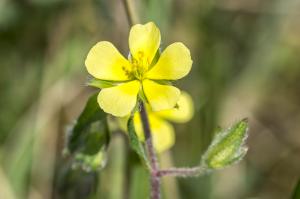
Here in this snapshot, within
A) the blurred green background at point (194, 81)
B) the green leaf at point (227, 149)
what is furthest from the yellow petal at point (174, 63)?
the blurred green background at point (194, 81)

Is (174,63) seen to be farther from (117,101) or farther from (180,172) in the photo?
(180,172)

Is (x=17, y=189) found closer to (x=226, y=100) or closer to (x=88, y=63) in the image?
(x=226, y=100)

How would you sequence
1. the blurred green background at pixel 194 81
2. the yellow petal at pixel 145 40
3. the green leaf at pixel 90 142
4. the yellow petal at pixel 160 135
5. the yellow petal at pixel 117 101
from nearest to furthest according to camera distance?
the yellow petal at pixel 117 101
the yellow petal at pixel 145 40
the green leaf at pixel 90 142
the yellow petal at pixel 160 135
the blurred green background at pixel 194 81

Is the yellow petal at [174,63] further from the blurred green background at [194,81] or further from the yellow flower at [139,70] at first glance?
the blurred green background at [194,81]

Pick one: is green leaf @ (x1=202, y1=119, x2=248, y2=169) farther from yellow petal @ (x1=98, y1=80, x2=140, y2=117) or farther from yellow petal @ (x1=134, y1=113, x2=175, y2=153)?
yellow petal @ (x1=134, y1=113, x2=175, y2=153)

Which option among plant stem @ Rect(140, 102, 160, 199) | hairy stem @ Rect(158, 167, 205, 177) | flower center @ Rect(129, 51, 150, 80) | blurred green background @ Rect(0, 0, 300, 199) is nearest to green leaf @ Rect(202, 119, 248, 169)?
hairy stem @ Rect(158, 167, 205, 177)

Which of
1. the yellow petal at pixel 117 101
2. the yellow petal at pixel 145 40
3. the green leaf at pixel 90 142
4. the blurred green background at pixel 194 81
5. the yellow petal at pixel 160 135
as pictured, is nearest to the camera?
the yellow petal at pixel 117 101
